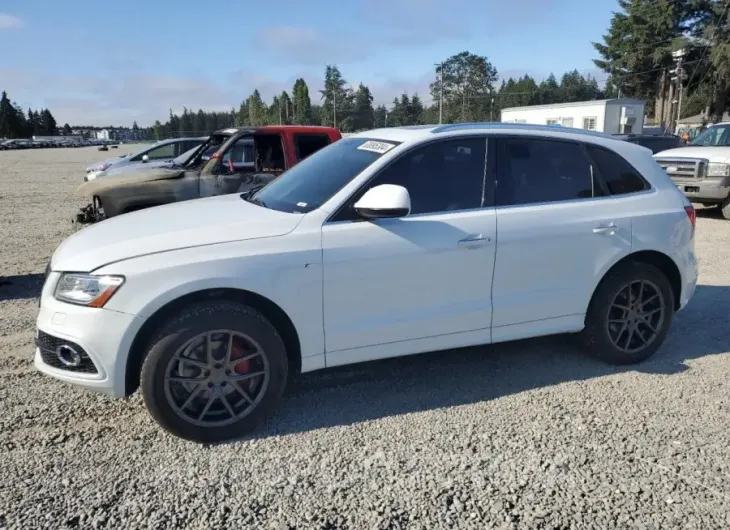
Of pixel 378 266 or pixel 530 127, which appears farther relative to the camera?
pixel 530 127

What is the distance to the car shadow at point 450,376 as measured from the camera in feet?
12.4

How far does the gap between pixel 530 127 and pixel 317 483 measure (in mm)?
2906

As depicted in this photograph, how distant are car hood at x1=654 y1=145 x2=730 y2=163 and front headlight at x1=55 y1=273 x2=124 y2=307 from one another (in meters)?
11.5

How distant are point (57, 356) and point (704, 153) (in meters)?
12.1

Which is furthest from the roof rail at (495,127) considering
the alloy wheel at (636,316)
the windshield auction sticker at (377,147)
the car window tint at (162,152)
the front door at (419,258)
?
the car window tint at (162,152)

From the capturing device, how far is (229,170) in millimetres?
8219

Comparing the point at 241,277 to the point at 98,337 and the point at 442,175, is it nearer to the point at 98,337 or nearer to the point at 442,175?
the point at 98,337

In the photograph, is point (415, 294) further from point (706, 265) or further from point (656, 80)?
point (656, 80)

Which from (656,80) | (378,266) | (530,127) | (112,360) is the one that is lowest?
(112,360)

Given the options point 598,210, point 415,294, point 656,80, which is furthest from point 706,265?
point 656,80

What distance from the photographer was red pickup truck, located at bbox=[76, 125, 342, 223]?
7.43 metres

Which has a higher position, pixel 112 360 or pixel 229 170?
pixel 229 170

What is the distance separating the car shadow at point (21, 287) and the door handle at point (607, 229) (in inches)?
217

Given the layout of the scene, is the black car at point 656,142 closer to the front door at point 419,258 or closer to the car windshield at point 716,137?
the car windshield at point 716,137
